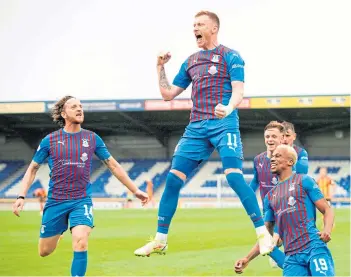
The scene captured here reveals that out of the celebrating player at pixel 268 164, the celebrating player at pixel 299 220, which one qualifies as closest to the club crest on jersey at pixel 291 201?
the celebrating player at pixel 299 220

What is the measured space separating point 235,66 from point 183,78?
30.4 inches

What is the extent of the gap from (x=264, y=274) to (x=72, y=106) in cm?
490

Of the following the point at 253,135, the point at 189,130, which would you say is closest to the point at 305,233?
the point at 189,130

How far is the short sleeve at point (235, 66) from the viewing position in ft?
24.8

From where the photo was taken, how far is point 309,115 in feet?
146

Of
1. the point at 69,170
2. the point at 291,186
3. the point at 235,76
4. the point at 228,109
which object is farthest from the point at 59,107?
the point at 291,186

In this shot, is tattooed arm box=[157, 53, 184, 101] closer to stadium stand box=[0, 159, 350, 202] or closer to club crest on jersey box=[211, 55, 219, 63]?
club crest on jersey box=[211, 55, 219, 63]

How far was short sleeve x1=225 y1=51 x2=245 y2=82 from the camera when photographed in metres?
7.55

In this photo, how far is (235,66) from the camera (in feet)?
24.8

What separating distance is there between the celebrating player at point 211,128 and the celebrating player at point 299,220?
14.0 inches

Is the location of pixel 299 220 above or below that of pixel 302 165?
below

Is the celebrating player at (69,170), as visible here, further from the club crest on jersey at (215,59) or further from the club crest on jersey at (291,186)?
the club crest on jersey at (291,186)

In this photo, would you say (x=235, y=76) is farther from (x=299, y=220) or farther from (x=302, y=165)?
(x=302, y=165)

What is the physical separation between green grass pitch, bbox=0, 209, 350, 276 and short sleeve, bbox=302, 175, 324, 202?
479 centimetres
